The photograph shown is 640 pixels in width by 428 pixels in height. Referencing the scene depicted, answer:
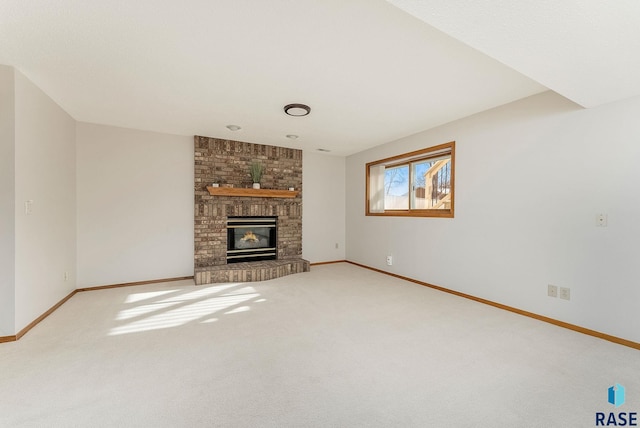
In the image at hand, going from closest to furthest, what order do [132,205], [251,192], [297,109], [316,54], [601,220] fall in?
[316,54]
[601,220]
[297,109]
[132,205]
[251,192]

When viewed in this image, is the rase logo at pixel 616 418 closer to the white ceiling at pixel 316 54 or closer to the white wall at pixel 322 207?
the white ceiling at pixel 316 54

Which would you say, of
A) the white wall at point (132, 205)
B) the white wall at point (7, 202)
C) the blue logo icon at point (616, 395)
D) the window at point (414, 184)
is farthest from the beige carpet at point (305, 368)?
the window at point (414, 184)

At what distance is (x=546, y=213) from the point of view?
280 cm

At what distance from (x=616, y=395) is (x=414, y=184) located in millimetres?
3288

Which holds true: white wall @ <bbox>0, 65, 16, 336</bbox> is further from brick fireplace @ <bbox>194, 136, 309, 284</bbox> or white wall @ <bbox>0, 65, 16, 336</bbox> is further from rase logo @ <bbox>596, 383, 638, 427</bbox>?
rase logo @ <bbox>596, 383, 638, 427</bbox>

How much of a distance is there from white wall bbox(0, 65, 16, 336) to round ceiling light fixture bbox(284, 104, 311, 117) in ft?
7.94

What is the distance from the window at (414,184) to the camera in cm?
394

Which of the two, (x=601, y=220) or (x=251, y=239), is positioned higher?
(x=601, y=220)

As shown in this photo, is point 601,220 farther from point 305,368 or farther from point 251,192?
point 251,192

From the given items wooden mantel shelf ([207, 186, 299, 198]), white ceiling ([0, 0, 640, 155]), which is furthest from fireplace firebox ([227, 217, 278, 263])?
white ceiling ([0, 0, 640, 155])

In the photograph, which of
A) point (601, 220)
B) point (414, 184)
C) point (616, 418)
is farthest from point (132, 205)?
point (601, 220)

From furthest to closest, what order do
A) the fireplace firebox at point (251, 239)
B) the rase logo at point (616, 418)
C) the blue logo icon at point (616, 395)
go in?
the fireplace firebox at point (251, 239), the blue logo icon at point (616, 395), the rase logo at point (616, 418)

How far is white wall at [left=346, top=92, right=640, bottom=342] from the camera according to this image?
2.35 m

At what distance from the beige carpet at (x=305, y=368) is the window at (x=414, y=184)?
64.5 inches
